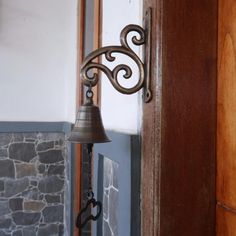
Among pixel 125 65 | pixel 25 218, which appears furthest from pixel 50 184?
pixel 125 65

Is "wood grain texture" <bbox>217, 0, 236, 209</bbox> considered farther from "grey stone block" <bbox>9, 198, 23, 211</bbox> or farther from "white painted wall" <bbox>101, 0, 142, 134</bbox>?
"grey stone block" <bbox>9, 198, 23, 211</bbox>

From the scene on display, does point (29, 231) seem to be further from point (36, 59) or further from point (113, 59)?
point (113, 59)

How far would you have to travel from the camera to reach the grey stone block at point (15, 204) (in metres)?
2.49

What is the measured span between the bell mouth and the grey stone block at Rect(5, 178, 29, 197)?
6.12ft

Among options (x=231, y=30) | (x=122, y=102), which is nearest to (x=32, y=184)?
(x=122, y=102)

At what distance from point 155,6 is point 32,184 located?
216 cm

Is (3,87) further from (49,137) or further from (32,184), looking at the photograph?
(32,184)

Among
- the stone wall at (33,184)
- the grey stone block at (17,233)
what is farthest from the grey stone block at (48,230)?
the grey stone block at (17,233)

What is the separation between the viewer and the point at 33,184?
8.33 feet

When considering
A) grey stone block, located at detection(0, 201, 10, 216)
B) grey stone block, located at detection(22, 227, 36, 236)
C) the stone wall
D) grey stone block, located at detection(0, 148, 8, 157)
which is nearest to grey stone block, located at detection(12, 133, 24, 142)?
the stone wall

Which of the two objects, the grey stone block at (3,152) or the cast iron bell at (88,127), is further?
the grey stone block at (3,152)

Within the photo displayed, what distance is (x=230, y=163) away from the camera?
1.98 ft

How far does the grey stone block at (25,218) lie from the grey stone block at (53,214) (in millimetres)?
60

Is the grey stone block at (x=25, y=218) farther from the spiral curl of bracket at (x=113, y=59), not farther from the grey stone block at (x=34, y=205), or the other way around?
the spiral curl of bracket at (x=113, y=59)
